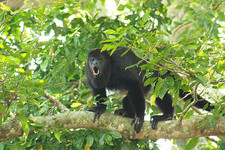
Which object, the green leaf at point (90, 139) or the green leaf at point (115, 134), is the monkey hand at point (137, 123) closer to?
the green leaf at point (115, 134)

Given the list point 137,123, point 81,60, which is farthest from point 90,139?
point 81,60

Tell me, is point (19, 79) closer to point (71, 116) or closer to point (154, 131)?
point (71, 116)

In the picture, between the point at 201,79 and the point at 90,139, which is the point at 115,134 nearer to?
the point at 90,139

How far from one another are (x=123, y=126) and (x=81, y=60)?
1.24 meters

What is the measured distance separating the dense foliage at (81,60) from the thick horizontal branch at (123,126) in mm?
111

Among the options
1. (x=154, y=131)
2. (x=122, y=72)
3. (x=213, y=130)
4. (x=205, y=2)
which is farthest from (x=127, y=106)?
(x=205, y=2)

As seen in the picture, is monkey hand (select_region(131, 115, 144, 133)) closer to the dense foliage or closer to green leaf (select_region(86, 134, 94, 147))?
the dense foliage

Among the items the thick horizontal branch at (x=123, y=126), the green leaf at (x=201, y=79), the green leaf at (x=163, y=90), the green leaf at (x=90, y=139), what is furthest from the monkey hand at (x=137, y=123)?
the green leaf at (x=201, y=79)

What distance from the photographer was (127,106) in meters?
4.04

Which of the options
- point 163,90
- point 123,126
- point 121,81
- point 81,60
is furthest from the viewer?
point 81,60

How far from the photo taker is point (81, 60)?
13.7 feet

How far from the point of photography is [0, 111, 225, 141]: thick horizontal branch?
3008 millimetres

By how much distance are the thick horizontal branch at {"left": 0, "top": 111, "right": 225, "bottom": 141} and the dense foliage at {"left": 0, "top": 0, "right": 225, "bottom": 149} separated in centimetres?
11

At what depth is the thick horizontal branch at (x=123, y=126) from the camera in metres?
3.01
